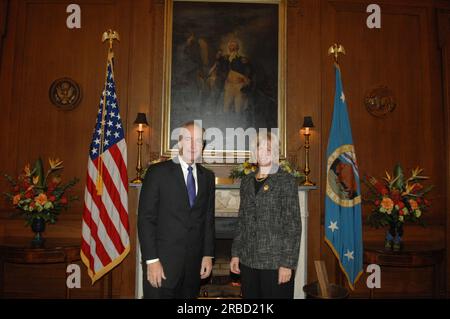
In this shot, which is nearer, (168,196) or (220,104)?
(168,196)

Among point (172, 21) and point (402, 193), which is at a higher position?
point (172, 21)

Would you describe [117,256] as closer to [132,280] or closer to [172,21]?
[132,280]

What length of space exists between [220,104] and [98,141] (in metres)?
1.88

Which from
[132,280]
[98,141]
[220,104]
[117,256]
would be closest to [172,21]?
[220,104]

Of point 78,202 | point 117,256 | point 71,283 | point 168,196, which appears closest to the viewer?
point 168,196

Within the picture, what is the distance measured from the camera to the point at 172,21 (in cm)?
511

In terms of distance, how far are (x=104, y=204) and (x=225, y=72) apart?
2.64m

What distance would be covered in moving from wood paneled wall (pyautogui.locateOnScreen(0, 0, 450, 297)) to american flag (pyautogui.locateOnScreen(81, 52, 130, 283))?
0.69 meters

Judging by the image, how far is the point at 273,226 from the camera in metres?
2.42

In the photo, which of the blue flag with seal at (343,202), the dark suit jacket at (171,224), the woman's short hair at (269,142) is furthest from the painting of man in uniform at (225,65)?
the dark suit jacket at (171,224)

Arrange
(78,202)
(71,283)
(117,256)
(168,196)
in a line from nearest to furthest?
(168,196), (117,256), (71,283), (78,202)

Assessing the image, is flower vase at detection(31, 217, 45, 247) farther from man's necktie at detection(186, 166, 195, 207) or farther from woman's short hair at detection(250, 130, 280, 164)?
woman's short hair at detection(250, 130, 280, 164)

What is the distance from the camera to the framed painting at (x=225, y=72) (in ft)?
16.4

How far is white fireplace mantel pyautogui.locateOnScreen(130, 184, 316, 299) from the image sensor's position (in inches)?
179
